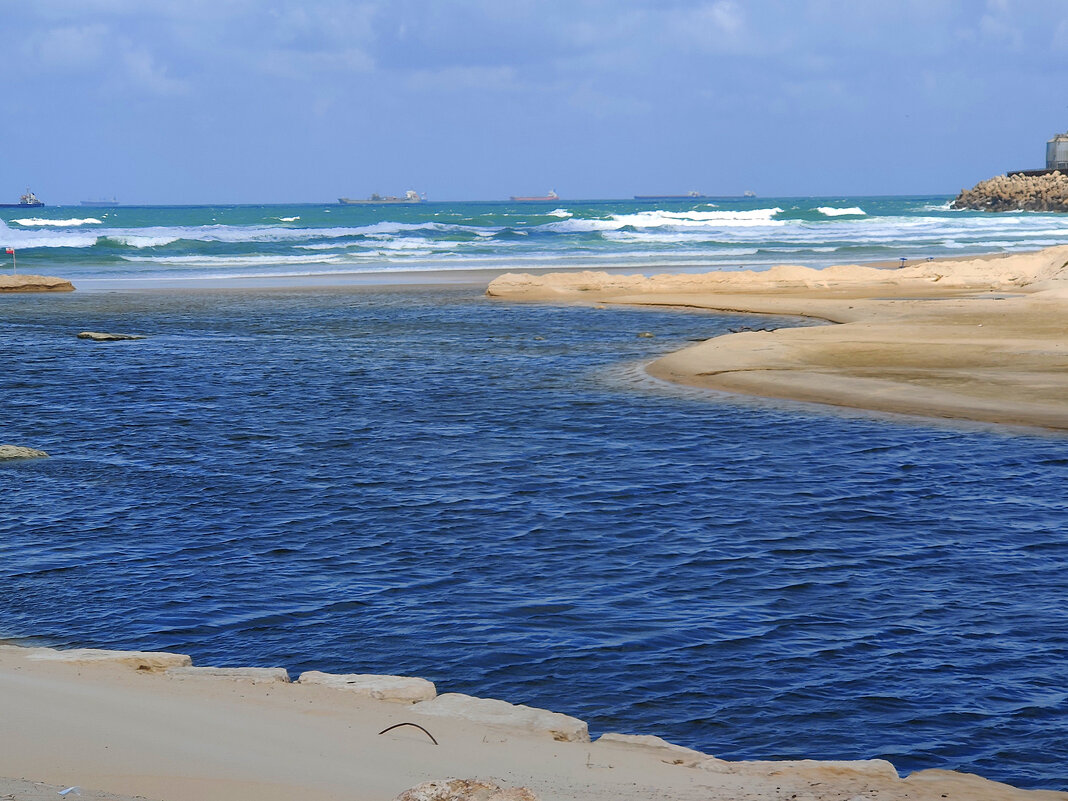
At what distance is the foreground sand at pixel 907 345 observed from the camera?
55.9 feet

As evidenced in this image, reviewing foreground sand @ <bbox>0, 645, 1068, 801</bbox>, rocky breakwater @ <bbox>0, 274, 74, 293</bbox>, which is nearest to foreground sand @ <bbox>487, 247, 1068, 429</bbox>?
foreground sand @ <bbox>0, 645, 1068, 801</bbox>

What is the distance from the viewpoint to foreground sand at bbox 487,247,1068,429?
55.9 feet

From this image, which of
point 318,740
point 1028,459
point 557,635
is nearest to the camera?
point 318,740

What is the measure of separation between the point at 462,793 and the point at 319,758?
61.9 inches

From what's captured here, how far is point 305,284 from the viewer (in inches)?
1813

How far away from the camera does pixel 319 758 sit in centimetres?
571

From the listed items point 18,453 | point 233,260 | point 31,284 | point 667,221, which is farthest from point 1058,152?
point 18,453

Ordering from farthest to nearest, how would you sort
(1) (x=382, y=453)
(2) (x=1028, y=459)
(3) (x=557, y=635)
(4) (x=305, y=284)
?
(4) (x=305, y=284), (1) (x=382, y=453), (2) (x=1028, y=459), (3) (x=557, y=635)

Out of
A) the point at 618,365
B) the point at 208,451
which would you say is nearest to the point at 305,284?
the point at 618,365

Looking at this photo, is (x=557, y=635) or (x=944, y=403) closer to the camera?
(x=557, y=635)

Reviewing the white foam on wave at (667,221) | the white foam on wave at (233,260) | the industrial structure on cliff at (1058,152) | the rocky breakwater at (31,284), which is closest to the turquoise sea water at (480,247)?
the white foam on wave at (233,260)

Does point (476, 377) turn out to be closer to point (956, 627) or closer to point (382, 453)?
point (382, 453)

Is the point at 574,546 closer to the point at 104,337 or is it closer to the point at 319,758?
the point at 319,758

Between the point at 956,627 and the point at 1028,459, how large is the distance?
579 cm
